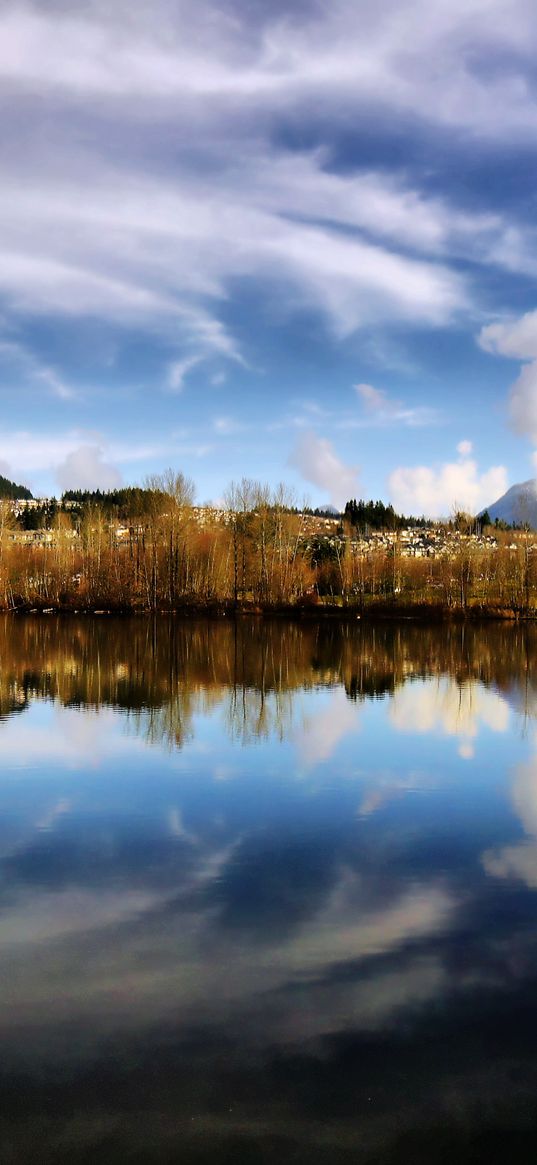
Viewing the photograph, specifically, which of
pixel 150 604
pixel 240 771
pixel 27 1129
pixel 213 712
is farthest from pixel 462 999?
pixel 150 604

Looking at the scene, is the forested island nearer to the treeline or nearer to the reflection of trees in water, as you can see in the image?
the reflection of trees in water

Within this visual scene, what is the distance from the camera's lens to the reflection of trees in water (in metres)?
20.4

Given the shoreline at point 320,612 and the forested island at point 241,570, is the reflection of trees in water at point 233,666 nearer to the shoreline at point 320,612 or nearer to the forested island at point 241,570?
the shoreline at point 320,612

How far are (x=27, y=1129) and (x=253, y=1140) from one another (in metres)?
1.27

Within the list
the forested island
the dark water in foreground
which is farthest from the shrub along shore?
the dark water in foreground

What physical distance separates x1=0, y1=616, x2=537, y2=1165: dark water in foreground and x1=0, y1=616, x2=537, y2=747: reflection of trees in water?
3.03m

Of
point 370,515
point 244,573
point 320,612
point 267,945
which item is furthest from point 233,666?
point 370,515

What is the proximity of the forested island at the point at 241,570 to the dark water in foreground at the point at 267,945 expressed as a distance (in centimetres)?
5073

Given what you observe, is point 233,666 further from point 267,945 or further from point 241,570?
point 241,570

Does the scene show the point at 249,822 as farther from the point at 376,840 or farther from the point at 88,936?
the point at 88,936

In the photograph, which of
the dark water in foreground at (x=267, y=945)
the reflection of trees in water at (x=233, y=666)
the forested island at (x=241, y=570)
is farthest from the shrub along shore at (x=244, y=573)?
the dark water in foreground at (x=267, y=945)

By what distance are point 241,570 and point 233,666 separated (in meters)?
46.0

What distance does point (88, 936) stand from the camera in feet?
24.1

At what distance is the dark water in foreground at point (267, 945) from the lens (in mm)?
4945
